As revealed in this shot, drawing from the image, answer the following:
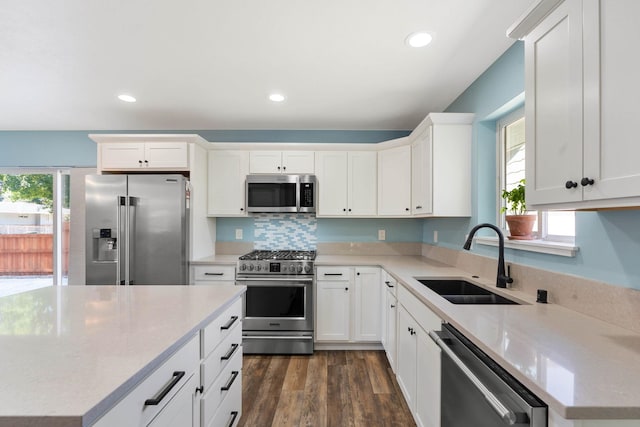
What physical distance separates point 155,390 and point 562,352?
1.25 metres

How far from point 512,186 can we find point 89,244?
3.66 m

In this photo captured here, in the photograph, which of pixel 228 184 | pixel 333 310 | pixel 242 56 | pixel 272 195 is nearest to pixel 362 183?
pixel 272 195

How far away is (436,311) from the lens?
4.64 feet

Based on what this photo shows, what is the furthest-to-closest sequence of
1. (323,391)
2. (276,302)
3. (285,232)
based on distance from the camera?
1. (285,232)
2. (276,302)
3. (323,391)

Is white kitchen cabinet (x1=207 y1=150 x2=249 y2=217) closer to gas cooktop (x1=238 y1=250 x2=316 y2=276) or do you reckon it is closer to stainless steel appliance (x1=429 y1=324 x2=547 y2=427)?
gas cooktop (x1=238 y1=250 x2=316 y2=276)

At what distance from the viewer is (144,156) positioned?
3.00 meters

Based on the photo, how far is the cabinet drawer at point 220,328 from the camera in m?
1.26

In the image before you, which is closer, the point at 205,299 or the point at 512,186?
the point at 205,299

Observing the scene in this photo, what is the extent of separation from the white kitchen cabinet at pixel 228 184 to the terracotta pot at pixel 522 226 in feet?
8.27

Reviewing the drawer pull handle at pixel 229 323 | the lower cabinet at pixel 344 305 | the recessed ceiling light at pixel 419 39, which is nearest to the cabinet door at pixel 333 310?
the lower cabinet at pixel 344 305

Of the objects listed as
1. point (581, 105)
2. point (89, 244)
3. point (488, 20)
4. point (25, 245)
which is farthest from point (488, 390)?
point (25, 245)

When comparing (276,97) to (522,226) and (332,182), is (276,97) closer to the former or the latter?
(332,182)

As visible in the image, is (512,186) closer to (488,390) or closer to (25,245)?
(488,390)

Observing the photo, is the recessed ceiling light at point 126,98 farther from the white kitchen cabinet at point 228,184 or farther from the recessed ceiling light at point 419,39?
the recessed ceiling light at point 419,39
